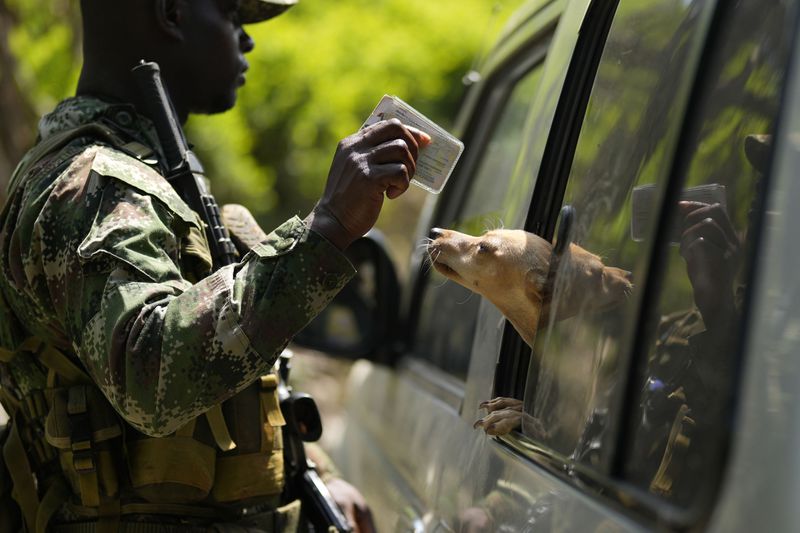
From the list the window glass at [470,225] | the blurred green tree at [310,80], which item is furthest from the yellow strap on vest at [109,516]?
the blurred green tree at [310,80]

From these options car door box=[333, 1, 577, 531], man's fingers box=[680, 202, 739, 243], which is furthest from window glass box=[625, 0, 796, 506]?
car door box=[333, 1, 577, 531]

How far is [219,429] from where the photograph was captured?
188cm

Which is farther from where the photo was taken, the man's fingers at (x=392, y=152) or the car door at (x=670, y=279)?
the man's fingers at (x=392, y=152)

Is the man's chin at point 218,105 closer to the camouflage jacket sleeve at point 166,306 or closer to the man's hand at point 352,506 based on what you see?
the camouflage jacket sleeve at point 166,306

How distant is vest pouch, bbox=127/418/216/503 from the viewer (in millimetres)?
1854

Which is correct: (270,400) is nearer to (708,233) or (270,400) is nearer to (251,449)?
(251,449)

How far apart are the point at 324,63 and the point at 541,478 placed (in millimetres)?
12828

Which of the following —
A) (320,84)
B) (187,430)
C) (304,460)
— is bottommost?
(304,460)

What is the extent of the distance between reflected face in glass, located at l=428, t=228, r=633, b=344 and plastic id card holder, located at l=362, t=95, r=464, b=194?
0.78 feet

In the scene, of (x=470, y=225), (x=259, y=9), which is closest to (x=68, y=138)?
(x=259, y=9)

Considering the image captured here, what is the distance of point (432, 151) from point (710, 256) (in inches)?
24.3

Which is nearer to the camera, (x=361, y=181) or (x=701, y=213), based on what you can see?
(x=701, y=213)

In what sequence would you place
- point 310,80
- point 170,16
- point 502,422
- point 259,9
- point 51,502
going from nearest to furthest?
point 502,422 → point 51,502 → point 170,16 → point 259,9 → point 310,80

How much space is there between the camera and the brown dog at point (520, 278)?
5.01 ft
